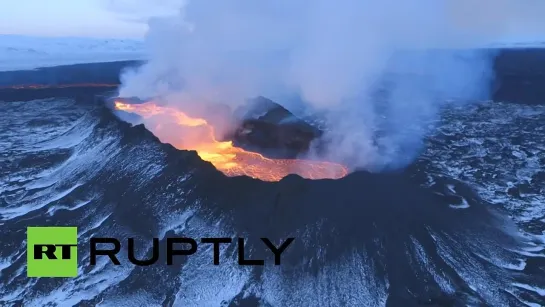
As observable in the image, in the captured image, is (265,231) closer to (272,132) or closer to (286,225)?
(286,225)

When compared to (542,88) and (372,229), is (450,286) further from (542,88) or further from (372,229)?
(542,88)

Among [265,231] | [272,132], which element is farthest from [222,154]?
[265,231]

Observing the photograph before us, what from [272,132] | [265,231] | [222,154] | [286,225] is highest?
[272,132]

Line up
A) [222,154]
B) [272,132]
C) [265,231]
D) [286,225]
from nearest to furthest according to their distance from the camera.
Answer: [265,231]
[286,225]
[222,154]
[272,132]

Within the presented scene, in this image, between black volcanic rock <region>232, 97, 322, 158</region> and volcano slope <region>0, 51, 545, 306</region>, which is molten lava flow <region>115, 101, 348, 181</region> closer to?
black volcanic rock <region>232, 97, 322, 158</region>

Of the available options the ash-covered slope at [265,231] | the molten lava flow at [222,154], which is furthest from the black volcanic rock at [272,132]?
the ash-covered slope at [265,231]

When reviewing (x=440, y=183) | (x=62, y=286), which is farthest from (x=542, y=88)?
(x=62, y=286)

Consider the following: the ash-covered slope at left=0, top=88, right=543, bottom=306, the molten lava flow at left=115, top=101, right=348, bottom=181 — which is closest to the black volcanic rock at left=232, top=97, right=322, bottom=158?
the molten lava flow at left=115, top=101, right=348, bottom=181

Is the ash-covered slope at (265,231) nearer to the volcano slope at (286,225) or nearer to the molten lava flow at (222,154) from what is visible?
the volcano slope at (286,225)
